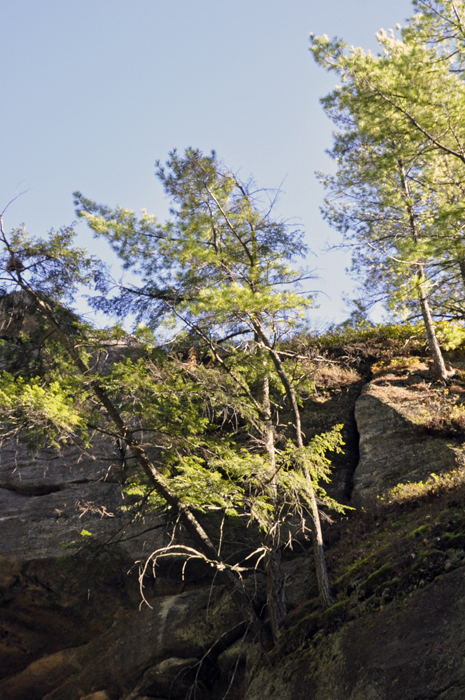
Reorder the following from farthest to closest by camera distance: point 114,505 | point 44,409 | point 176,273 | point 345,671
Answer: point 114,505 → point 176,273 → point 44,409 → point 345,671

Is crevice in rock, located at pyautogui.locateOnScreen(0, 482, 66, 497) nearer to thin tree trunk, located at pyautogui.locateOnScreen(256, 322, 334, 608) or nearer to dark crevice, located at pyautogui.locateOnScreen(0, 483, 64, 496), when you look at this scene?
dark crevice, located at pyautogui.locateOnScreen(0, 483, 64, 496)

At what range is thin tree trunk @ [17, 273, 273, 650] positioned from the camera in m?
9.33

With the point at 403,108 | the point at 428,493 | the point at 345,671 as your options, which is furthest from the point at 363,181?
the point at 345,671

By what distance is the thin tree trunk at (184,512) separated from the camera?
9328mm

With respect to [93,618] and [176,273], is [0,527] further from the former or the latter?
[176,273]

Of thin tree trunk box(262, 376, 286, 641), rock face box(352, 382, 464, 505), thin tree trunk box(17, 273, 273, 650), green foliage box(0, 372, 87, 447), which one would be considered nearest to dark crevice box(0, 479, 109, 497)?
thin tree trunk box(17, 273, 273, 650)

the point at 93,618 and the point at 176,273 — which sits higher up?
the point at 176,273

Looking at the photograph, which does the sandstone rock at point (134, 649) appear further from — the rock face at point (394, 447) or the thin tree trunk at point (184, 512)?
the rock face at point (394, 447)

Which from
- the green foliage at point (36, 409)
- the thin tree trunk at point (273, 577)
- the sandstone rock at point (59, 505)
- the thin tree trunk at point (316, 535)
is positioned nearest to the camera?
the green foliage at point (36, 409)

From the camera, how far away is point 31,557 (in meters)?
12.9

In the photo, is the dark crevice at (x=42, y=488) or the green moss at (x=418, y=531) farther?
the dark crevice at (x=42, y=488)

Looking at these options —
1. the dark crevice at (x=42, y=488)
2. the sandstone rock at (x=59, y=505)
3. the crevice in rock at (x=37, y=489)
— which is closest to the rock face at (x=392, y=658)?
the sandstone rock at (x=59, y=505)

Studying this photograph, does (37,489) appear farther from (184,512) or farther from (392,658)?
(392,658)

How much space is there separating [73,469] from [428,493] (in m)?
10.2
